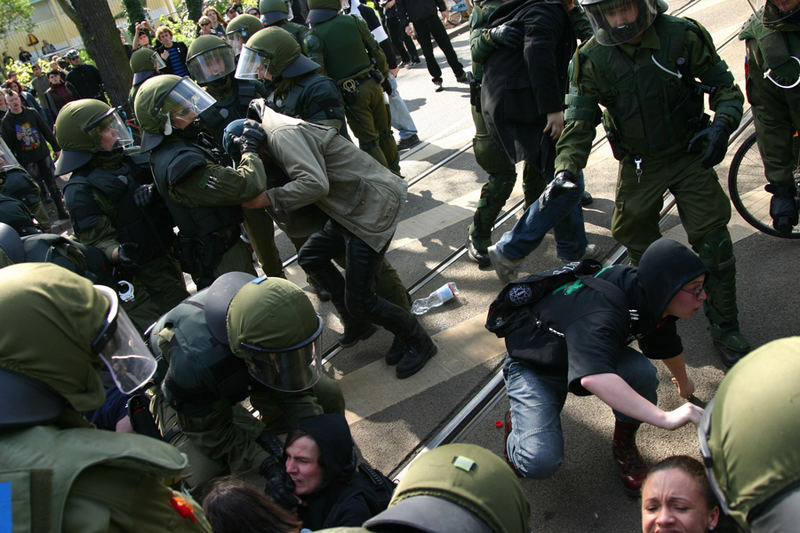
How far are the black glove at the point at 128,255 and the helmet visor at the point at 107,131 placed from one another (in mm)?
604

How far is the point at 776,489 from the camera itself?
1303 mm

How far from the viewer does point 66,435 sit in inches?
62.9

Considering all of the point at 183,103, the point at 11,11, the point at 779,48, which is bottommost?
the point at 779,48

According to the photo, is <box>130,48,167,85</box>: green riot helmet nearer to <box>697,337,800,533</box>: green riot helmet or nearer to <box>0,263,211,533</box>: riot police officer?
<box>0,263,211,533</box>: riot police officer

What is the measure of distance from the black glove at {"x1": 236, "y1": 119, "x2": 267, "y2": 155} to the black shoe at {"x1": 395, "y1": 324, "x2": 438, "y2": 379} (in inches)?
56.2

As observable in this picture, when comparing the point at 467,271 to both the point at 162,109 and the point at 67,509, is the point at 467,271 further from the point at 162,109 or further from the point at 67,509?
the point at 67,509

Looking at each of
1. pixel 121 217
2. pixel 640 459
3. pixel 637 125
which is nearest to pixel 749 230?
pixel 637 125

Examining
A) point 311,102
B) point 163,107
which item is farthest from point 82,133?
point 311,102

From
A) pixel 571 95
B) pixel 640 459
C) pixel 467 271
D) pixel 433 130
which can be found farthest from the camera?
pixel 433 130

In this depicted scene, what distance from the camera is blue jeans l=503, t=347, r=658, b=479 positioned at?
267 centimetres

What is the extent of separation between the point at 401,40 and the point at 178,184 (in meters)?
9.52

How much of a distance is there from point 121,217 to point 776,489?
372 centimetres

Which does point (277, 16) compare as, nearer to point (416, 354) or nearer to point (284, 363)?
point (416, 354)

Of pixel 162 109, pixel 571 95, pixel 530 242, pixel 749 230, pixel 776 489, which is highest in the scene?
pixel 162 109
